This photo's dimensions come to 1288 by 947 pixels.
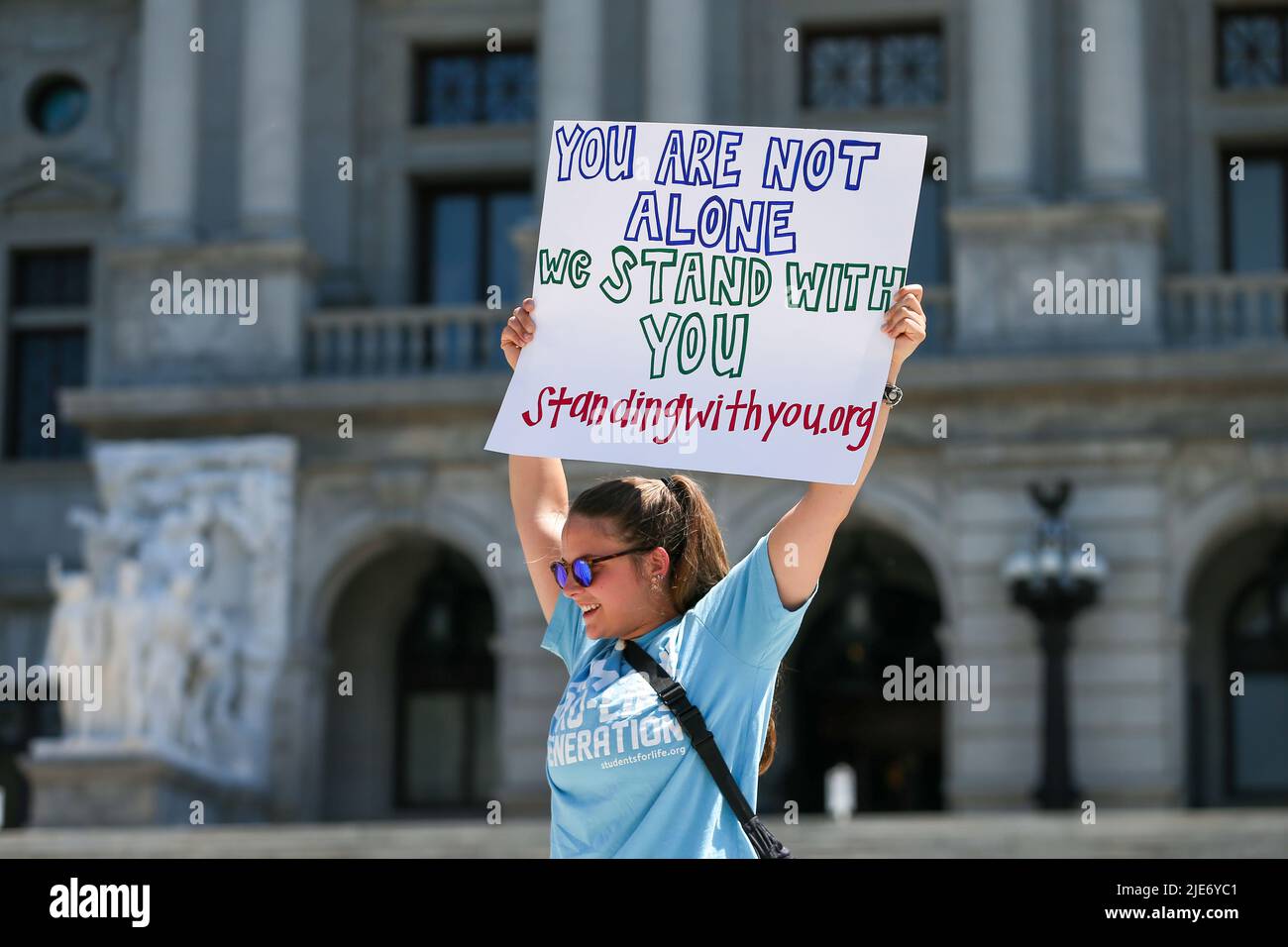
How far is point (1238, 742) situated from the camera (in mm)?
26562

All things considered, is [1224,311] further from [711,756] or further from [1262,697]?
[711,756]

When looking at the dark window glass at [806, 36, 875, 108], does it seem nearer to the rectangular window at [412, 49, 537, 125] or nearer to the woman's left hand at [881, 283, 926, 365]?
the rectangular window at [412, 49, 537, 125]

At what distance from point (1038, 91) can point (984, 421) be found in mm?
4225

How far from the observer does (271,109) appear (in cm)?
2834

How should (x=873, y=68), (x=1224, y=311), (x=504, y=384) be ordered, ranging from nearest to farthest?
(x=504, y=384) → (x=1224, y=311) → (x=873, y=68)

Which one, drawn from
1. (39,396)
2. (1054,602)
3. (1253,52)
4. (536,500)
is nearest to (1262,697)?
(1054,602)

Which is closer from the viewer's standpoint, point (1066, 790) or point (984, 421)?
point (1066, 790)

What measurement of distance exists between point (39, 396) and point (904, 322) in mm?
27001

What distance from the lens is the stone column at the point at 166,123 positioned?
92.5 ft

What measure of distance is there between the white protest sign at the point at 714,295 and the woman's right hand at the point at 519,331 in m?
0.02
